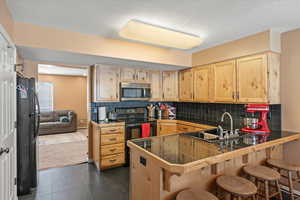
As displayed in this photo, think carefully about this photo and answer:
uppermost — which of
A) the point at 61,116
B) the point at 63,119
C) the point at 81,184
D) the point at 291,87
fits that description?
the point at 291,87

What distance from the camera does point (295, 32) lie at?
2.53 metres

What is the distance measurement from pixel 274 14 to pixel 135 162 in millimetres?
2446

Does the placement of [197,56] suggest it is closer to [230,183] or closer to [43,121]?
[230,183]

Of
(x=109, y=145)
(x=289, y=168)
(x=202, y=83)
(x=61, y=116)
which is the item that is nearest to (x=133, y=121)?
(x=109, y=145)

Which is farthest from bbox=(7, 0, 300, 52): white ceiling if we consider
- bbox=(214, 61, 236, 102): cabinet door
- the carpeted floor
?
the carpeted floor

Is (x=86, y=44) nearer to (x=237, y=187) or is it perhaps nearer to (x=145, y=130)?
(x=145, y=130)

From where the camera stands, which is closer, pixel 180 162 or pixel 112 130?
pixel 180 162

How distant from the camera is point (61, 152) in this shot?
4.36 metres

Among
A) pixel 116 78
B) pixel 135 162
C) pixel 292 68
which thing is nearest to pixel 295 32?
pixel 292 68

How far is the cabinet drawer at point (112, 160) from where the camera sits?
10.7 ft

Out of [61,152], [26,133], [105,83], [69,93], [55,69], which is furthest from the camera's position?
[69,93]

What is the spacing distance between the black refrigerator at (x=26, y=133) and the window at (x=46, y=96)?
17.5 ft

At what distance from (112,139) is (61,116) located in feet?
14.9

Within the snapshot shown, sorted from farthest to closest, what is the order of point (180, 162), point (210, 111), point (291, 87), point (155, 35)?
point (210, 111)
point (291, 87)
point (155, 35)
point (180, 162)
